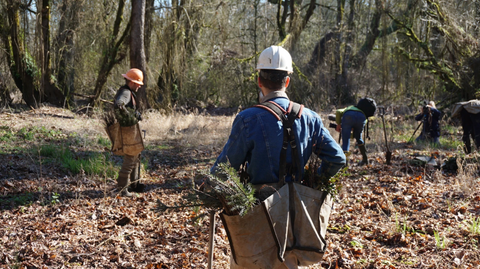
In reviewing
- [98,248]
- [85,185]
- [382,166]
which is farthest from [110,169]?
[382,166]

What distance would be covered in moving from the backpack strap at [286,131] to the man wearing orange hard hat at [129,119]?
417 centimetres

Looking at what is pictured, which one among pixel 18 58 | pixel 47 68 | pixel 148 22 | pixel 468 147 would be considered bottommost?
pixel 468 147

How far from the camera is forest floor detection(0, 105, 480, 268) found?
4512 mm

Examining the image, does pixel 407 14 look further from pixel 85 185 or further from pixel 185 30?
pixel 85 185

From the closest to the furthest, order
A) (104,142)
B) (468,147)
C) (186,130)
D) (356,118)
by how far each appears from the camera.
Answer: (356,118)
(468,147)
(104,142)
(186,130)

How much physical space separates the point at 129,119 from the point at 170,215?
166 cm

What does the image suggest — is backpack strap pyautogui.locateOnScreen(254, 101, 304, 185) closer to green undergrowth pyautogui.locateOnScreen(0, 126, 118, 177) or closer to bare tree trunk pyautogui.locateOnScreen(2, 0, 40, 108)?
green undergrowth pyautogui.locateOnScreen(0, 126, 118, 177)

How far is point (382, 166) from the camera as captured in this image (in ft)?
29.5

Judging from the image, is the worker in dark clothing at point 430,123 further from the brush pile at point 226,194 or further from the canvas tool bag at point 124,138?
the brush pile at point 226,194

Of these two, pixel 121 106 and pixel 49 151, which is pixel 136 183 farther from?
pixel 49 151

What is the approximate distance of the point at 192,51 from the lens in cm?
1702

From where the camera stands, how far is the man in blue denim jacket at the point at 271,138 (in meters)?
2.54

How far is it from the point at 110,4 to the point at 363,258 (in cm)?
1327

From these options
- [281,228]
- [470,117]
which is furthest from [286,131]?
[470,117]
